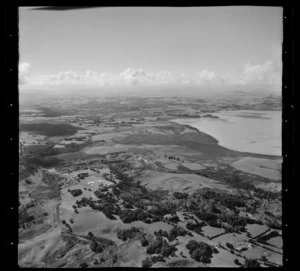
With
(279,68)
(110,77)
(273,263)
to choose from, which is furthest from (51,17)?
(273,263)

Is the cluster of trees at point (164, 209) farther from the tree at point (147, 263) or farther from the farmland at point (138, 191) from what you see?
the tree at point (147, 263)

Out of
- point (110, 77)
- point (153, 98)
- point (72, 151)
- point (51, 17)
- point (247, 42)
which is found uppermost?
point (51, 17)

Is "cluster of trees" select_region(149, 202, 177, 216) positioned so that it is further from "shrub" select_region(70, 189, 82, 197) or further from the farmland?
"shrub" select_region(70, 189, 82, 197)

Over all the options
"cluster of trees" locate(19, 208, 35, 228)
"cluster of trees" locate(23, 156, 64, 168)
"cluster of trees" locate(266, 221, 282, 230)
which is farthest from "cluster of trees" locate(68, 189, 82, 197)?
"cluster of trees" locate(266, 221, 282, 230)

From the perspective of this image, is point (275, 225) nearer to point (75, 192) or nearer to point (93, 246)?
point (93, 246)

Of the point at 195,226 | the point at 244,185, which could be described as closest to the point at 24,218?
the point at 195,226

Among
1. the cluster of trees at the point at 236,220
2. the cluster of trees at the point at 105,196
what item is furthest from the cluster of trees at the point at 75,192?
the cluster of trees at the point at 236,220

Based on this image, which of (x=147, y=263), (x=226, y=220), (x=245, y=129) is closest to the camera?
(x=147, y=263)

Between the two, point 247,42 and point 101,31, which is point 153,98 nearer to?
point 101,31
